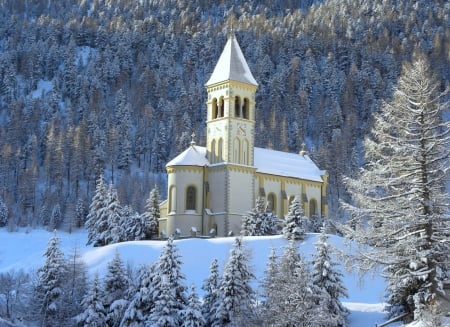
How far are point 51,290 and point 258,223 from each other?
66.2ft

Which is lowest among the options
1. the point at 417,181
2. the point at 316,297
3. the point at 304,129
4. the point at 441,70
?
the point at 316,297

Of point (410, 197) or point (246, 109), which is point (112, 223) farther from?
point (410, 197)

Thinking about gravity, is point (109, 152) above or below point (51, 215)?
above

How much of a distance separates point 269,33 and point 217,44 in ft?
41.4

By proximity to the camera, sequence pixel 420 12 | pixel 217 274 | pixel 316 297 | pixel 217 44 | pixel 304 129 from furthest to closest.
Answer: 1. pixel 420 12
2. pixel 217 44
3. pixel 304 129
4. pixel 217 274
5. pixel 316 297

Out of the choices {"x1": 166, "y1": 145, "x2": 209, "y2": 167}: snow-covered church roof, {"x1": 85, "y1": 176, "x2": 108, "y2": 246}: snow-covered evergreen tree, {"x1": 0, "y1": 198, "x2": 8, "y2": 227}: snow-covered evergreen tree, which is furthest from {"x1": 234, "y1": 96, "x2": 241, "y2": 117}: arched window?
{"x1": 0, "y1": 198, "x2": 8, "y2": 227}: snow-covered evergreen tree

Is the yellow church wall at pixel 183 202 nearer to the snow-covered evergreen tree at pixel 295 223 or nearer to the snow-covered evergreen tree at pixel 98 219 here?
the snow-covered evergreen tree at pixel 98 219

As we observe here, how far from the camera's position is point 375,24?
537 ft

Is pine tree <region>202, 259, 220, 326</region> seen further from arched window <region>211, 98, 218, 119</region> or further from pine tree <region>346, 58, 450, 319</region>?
arched window <region>211, 98, 218, 119</region>

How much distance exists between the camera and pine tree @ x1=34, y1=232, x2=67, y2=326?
33500mm

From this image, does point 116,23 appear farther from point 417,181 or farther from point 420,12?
point 417,181

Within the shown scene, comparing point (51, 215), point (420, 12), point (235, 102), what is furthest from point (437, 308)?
point (420, 12)

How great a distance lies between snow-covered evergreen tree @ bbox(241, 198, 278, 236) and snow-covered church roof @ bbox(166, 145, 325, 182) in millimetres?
7172

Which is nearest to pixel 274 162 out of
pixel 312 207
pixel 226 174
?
pixel 312 207
